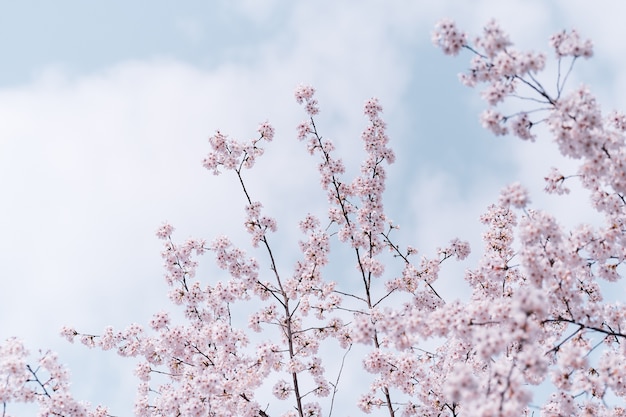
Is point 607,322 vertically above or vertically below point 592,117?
below

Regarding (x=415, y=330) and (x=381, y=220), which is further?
(x=381, y=220)

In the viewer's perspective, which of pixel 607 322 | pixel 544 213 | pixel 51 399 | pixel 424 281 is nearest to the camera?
pixel 544 213

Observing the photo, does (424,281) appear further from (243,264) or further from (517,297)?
(517,297)

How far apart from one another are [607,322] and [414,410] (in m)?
5.12

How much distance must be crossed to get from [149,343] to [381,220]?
660 cm

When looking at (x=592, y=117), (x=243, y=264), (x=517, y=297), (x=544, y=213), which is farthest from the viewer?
(x=243, y=264)

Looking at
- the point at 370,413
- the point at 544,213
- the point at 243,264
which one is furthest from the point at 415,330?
the point at 243,264

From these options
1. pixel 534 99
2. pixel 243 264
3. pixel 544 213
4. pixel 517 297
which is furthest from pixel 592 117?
pixel 243 264

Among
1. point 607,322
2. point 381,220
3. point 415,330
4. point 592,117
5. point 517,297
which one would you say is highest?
point 381,220

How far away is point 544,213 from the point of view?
27.9 ft

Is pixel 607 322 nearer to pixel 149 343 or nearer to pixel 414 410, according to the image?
pixel 414 410

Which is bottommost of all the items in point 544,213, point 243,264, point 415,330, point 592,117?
point 415,330

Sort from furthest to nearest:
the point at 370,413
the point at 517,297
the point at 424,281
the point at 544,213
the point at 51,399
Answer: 1. the point at 424,281
2. the point at 370,413
3. the point at 51,399
4. the point at 544,213
5. the point at 517,297

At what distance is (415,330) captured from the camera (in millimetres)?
8047
